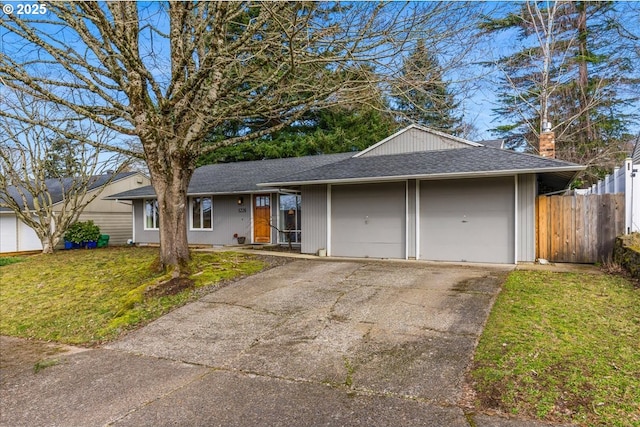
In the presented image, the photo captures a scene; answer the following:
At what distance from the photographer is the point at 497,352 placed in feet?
12.8

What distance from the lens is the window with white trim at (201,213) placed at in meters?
15.0

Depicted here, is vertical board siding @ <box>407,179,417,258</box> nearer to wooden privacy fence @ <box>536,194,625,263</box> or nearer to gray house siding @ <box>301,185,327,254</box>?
→ gray house siding @ <box>301,185,327,254</box>

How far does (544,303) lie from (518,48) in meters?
17.2

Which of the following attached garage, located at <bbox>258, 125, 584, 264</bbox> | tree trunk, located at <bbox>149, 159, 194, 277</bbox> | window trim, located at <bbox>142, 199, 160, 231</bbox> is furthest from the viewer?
window trim, located at <bbox>142, 199, 160, 231</bbox>

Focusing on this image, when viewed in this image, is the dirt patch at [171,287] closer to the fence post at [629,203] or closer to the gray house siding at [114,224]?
the fence post at [629,203]

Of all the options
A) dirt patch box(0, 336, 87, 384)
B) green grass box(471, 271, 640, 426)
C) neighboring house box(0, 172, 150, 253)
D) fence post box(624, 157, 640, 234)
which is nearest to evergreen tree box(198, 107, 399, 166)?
neighboring house box(0, 172, 150, 253)

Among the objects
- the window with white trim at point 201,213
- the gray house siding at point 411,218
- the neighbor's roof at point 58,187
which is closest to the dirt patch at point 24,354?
the gray house siding at point 411,218

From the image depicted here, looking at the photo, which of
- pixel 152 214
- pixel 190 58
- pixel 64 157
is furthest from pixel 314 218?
pixel 64 157

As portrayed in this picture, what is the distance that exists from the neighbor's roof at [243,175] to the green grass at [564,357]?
9807 millimetres

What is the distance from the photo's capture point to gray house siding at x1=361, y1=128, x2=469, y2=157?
10.9 metres

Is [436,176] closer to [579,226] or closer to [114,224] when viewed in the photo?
[579,226]

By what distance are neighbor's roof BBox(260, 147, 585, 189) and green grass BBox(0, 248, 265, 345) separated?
3.19 m

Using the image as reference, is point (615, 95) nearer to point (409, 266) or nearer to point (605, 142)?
point (605, 142)

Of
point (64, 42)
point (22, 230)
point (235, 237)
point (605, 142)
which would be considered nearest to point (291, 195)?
point (235, 237)
